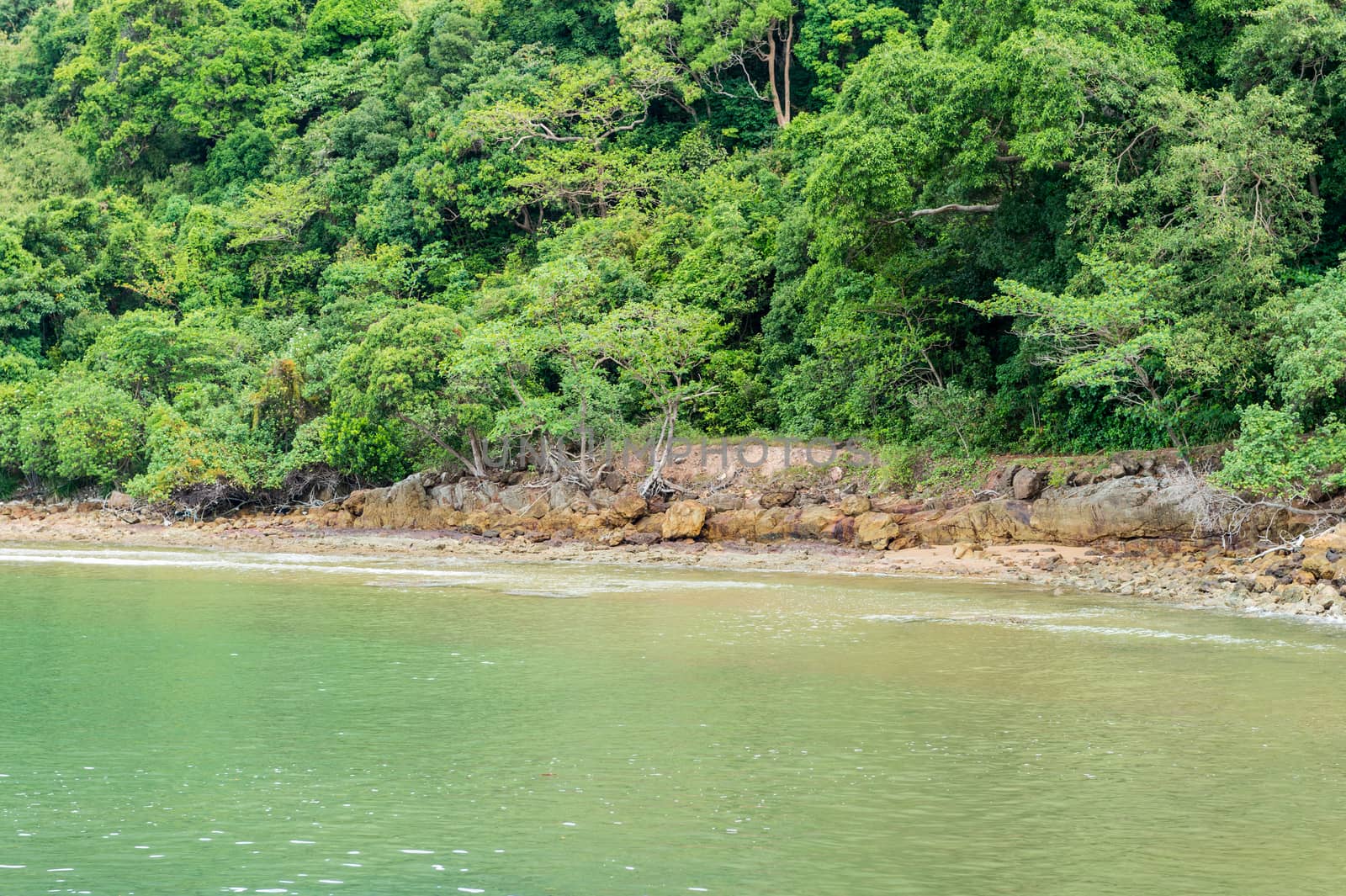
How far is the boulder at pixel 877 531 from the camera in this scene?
2791cm

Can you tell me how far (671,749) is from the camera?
40.1ft

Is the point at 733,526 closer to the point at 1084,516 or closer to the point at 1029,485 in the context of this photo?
the point at 1029,485

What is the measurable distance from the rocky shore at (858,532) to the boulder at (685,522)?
0.04m

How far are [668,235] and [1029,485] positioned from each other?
47.8ft

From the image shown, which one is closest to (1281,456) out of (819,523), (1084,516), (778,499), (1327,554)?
(1327,554)

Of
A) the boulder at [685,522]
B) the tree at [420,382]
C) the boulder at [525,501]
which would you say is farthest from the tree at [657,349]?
the tree at [420,382]

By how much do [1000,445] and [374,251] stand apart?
2575 cm

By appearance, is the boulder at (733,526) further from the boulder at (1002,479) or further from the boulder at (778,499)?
the boulder at (1002,479)

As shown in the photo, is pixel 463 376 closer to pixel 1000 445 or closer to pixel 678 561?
pixel 678 561

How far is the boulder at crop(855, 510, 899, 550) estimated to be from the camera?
91.6 ft

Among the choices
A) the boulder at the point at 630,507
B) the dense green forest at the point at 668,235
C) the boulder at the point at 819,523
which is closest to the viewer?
the dense green forest at the point at 668,235

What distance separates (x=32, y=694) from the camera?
14.8 meters

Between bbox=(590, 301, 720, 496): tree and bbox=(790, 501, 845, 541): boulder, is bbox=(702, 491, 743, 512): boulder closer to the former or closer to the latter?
bbox=(590, 301, 720, 496): tree

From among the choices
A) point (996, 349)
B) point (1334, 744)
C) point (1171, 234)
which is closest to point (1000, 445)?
point (996, 349)
